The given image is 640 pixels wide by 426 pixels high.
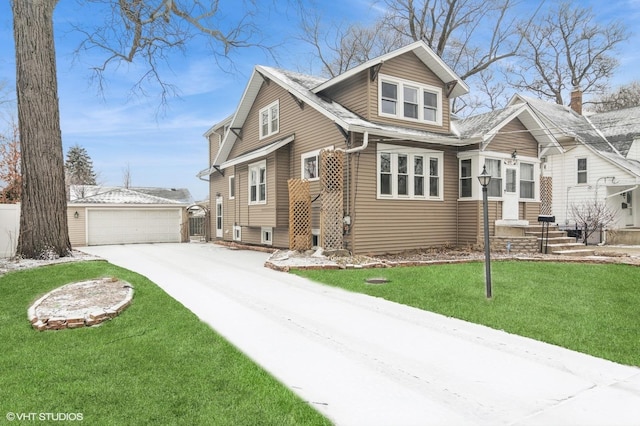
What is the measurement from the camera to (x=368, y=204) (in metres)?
11.6

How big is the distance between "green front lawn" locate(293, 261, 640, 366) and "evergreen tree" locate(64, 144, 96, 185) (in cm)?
4579

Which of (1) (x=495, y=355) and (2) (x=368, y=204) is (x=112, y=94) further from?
(1) (x=495, y=355)

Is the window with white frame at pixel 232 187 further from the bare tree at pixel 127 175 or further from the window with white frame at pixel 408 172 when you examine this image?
the bare tree at pixel 127 175

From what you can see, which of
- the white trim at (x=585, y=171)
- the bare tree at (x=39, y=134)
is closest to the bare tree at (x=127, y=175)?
the bare tree at (x=39, y=134)

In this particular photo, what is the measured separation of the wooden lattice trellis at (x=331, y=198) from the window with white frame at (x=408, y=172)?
4.45ft

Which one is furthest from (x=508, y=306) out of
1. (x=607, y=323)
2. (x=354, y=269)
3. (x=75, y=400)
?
(x=75, y=400)

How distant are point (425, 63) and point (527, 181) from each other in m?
5.40

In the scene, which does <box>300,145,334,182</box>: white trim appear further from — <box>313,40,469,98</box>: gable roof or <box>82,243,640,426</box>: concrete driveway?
<box>82,243,640,426</box>: concrete driveway

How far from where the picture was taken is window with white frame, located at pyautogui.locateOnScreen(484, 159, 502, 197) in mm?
13383

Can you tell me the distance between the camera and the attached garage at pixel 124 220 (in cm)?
1909

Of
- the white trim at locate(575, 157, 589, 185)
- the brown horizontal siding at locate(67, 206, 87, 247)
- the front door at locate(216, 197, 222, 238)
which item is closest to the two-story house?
the front door at locate(216, 197, 222, 238)

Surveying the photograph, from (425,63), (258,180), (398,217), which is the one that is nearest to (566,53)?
(425,63)

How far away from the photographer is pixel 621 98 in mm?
29781

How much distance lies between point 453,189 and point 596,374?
10151mm
